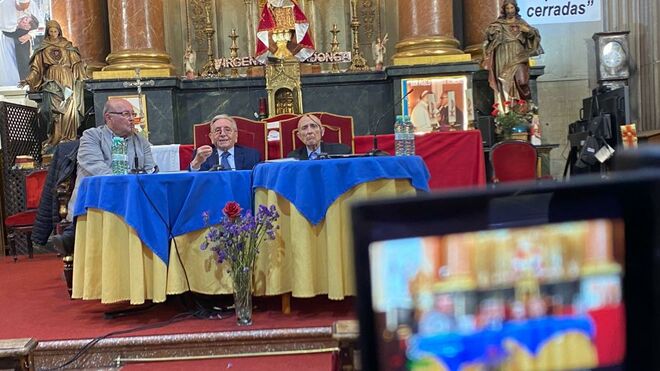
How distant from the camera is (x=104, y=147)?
3545 mm

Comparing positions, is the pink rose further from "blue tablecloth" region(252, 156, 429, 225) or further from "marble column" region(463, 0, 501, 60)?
"marble column" region(463, 0, 501, 60)

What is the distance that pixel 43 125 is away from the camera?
7.04m

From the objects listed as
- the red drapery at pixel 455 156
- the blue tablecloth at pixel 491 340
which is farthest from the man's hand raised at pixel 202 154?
the blue tablecloth at pixel 491 340

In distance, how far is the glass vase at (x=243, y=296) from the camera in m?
2.83

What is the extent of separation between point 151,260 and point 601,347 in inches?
109

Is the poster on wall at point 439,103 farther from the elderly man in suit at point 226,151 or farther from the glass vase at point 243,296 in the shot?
the glass vase at point 243,296

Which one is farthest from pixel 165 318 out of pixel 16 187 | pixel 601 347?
pixel 16 187

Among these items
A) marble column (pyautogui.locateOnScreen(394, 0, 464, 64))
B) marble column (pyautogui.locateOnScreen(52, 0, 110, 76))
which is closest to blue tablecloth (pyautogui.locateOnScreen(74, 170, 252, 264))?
marble column (pyautogui.locateOnScreen(394, 0, 464, 64))

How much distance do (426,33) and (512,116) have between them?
1.48 metres

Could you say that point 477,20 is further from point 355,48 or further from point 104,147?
point 104,147

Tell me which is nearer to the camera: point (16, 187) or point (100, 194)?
point (100, 194)

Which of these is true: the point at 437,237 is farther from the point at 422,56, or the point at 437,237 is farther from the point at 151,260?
the point at 422,56

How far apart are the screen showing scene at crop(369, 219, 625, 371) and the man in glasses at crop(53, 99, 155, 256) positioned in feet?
10.2

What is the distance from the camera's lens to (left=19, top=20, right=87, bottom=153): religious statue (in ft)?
22.1
